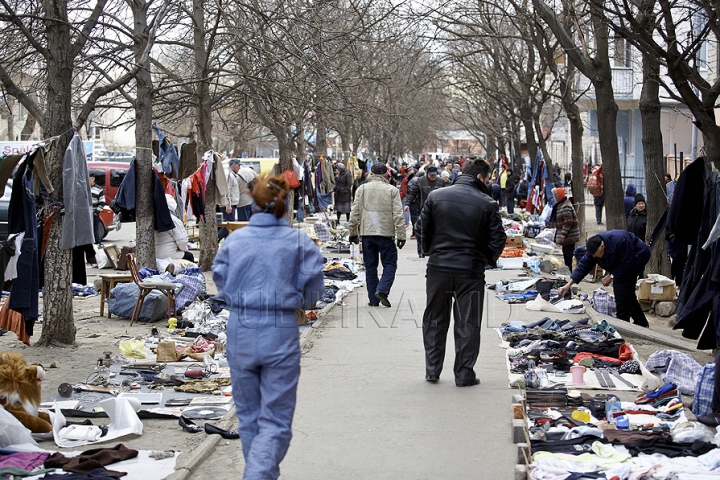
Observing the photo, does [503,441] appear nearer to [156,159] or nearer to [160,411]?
[160,411]

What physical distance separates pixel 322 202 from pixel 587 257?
21245mm

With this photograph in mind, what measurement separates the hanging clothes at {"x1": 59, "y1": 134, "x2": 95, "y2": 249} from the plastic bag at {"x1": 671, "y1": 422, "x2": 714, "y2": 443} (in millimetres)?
6699

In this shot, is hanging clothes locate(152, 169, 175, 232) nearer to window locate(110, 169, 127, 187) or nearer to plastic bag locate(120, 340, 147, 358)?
plastic bag locate(120, 340, 147, 358)

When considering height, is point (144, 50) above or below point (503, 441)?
above

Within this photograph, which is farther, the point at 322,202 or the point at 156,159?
the point at 322,202

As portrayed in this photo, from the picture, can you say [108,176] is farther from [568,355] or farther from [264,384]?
[264,384]

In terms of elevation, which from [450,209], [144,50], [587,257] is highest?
[144,50]

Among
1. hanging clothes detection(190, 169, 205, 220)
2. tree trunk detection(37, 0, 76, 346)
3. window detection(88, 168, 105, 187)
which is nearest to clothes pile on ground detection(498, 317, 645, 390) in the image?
tree trunk detection(37, 0, 76, 346)

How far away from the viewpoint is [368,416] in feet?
23.7

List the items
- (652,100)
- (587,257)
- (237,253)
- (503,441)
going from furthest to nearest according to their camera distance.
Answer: (652,100), (587,257), (503,441), (237,253)

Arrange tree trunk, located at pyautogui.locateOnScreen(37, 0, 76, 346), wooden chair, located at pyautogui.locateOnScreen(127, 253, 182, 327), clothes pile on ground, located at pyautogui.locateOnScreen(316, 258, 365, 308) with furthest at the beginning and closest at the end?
1. clothes pile on ground, located at pyautogui.locateOnScreen(316, 258, 365, 308)
2. wooden chair, located at pyautogui.locateOnScreen(127, 253, 182, 327)
3. tree trunk, located at pyautogui.locateOnScreen(37, 0, 76, 346)

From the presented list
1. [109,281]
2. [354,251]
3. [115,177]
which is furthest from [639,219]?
[115,177]

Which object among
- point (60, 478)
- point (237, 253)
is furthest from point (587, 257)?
point (60, 478)

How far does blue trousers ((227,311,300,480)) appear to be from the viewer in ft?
16.2
